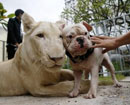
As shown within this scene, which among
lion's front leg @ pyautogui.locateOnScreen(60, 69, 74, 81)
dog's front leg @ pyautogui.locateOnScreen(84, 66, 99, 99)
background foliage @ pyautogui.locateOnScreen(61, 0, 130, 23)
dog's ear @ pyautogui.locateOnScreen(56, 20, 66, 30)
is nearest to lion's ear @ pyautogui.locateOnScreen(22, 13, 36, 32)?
dog's ear @ pyautogui.locateOnScreen(56, 20, 66, 30)

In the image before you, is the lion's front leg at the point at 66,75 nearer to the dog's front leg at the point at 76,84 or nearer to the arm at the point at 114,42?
the dog's front leg at the point at 76,84

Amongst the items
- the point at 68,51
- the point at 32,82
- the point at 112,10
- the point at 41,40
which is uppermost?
the point at 112,10

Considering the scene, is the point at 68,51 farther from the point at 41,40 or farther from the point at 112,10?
the point at 112,10

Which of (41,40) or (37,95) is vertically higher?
(41,40)

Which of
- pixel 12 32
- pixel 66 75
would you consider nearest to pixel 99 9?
pixel 12 32

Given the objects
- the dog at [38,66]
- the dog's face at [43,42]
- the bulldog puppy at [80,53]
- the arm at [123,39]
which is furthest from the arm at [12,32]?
the arm at [123,39]

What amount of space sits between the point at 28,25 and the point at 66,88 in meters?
0.93

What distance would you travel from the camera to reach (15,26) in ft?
12.3

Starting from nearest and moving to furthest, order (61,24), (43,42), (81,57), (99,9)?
(43,42) < (81,57) < (61,24) < (99,9)

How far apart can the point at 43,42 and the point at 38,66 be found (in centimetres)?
37

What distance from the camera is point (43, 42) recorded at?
1.73 m

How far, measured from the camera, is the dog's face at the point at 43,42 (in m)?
1.58

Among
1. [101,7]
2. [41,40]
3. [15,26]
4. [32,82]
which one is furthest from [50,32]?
[101,7]

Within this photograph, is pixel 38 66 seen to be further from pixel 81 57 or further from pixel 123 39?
pixel 123 39
